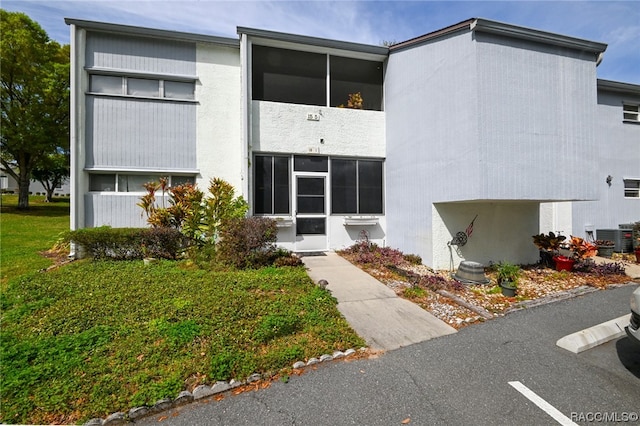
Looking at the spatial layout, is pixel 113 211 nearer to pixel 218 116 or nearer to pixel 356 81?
pixel 218 116

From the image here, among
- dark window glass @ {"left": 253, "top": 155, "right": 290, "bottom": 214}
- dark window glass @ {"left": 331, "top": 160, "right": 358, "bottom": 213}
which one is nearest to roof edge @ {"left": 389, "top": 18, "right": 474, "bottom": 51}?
dark window glass @ {"left": 331, "top": 160, "right": 358, "bottom": 213}

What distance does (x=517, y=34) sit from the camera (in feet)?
20.6

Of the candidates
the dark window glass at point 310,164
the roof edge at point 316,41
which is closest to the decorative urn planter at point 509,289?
the dark window glass at point 310,164

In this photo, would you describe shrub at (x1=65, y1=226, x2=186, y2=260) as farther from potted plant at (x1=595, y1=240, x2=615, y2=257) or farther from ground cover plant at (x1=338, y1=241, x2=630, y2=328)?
potted plant at (x1=595, y1=240, x2=615, y2=257)

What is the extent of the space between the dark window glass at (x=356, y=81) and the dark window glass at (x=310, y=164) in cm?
207

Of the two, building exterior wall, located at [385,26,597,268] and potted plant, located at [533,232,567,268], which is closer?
building exterior wall, located at [385,26,597,268]

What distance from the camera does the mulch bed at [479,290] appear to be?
4.79m

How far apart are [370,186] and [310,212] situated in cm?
232

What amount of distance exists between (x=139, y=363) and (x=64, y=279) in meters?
3.87

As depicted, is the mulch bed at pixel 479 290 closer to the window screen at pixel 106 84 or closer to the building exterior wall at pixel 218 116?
the building exterior wall at pixel 218 116

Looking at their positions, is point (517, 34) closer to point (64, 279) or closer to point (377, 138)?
point (377, 138)

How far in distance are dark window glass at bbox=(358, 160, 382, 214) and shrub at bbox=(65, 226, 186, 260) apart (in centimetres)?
576

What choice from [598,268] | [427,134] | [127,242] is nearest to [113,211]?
[127,242]

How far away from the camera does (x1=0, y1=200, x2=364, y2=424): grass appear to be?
8.71ft
